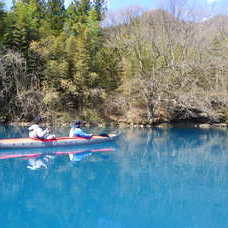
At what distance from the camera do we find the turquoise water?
19.1 feet

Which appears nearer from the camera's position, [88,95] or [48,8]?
[88,95]

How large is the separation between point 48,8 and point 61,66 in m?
12.7

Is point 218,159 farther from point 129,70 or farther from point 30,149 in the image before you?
point 129,70

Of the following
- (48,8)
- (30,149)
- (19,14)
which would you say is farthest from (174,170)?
(48,8)

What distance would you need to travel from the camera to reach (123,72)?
21.7m

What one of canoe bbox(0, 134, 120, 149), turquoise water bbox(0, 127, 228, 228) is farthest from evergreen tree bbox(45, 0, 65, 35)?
turquoise water bbox(0, 127, 228, 228)

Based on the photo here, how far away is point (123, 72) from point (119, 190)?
48.7 feet

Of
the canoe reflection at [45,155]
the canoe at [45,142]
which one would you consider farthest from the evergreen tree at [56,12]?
the canoe reflection at [45,155]

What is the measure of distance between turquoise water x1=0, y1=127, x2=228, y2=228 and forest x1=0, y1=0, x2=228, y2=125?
782cm

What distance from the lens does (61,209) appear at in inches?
246

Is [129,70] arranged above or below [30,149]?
above

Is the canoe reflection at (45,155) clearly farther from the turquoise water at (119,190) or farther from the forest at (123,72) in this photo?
the forest at (123,72)

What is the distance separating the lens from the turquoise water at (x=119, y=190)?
5.82m

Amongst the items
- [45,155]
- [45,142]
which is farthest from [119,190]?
[45,142]
